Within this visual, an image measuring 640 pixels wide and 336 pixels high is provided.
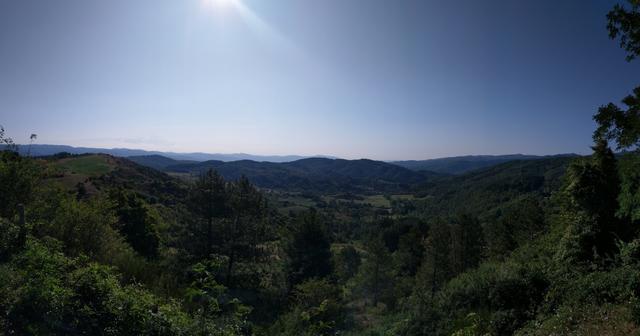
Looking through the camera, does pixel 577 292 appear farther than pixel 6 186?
No

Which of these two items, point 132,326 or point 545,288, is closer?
point 132,326

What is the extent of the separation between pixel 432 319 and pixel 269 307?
13.6m

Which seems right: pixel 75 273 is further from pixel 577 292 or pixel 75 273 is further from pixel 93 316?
pixel 577 292

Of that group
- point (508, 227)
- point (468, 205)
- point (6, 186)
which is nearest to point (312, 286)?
point (6, 186)

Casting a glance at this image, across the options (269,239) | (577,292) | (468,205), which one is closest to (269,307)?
(269,239)

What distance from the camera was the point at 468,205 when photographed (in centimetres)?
14500

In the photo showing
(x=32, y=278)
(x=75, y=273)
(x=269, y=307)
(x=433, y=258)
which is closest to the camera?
(x=32, y=278)

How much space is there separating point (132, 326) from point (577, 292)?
1352 cm

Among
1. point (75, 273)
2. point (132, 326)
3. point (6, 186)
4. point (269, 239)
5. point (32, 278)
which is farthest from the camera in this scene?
point (269, 239)

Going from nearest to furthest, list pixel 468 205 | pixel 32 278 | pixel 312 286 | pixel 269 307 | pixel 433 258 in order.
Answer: pixel 32 278
pixel 312 286
pixel 269 307
pixel 433 258
pixel 468 205

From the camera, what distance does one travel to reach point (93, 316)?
699cm

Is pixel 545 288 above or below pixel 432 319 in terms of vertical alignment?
above

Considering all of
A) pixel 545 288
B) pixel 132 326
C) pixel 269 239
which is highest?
pixel 132 326

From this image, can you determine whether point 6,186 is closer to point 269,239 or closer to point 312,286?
point 312,286
